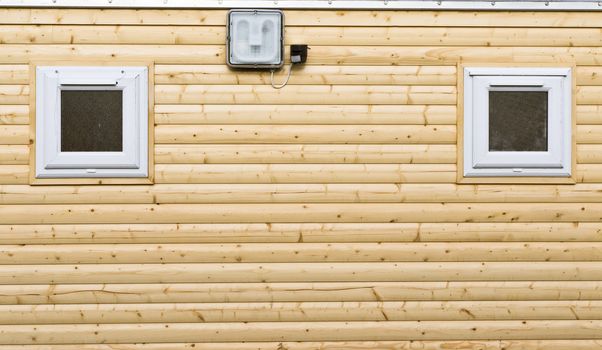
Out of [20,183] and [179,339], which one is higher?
[20,183]

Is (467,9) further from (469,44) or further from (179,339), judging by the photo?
(179,339)

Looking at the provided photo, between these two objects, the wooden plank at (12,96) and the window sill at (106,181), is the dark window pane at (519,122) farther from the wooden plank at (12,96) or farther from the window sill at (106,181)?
the wooden plank at (12,96)

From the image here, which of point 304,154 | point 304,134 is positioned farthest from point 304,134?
point 304,154

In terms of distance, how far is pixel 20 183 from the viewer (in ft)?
14.9

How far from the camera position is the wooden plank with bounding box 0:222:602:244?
455cm

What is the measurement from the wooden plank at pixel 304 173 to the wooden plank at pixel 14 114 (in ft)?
3.32

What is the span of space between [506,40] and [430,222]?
1454 millimetres

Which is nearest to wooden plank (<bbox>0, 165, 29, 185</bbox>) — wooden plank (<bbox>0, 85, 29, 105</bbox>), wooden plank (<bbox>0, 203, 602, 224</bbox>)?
wooden plank (<bbox>0, 203, 602, 224</bbox>)

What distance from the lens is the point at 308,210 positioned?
461 cm

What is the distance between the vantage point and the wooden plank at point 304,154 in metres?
4.58

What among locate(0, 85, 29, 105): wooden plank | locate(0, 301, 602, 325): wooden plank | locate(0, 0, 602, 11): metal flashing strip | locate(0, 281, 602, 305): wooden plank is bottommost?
locate(0, 301, 602, 325): wooden plank

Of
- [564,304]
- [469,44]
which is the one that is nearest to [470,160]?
[469,44]

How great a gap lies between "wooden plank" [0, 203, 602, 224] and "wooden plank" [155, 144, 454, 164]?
0.32 meters

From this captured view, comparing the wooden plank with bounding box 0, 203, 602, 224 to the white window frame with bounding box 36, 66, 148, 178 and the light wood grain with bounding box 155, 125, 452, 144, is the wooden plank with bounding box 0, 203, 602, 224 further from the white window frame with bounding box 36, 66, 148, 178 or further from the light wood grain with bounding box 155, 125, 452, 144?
the light wood grain with bounding box 155, 125, 452, 144
